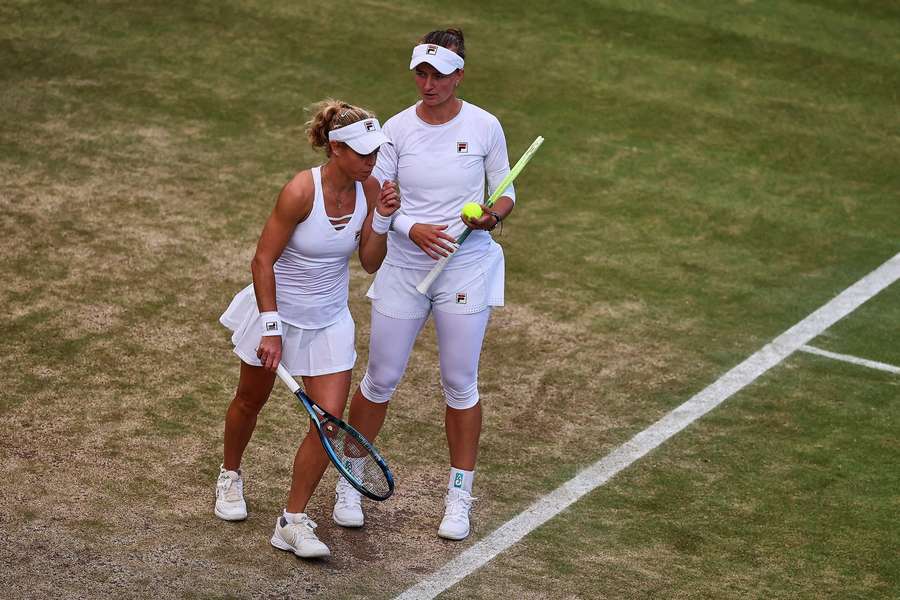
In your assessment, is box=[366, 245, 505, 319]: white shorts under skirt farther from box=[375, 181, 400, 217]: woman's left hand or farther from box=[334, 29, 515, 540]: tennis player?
box=[375, 181, 400, 217]: woman's left hand

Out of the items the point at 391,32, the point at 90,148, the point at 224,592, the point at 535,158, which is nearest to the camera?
the point at 224,592

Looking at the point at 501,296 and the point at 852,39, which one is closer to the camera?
the point at 501,296

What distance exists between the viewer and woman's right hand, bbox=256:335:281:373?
23.6 ft

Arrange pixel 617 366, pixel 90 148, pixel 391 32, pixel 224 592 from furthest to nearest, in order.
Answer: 1. pixel 391 32
2. pixel 90 148
3. pixel 617 366
4. pixel 224 592

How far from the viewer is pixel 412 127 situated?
7.71 metres

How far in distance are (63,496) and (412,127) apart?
112 inches

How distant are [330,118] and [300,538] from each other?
7.23 ft

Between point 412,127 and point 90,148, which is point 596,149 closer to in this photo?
point 90,148

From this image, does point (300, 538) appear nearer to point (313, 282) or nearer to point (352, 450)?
point (352, 450)

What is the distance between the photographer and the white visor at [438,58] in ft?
24.6

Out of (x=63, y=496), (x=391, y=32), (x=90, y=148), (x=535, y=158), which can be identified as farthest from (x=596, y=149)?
(x=63, y=496)

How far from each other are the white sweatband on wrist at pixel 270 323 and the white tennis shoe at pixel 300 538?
100cm

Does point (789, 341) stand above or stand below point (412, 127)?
below

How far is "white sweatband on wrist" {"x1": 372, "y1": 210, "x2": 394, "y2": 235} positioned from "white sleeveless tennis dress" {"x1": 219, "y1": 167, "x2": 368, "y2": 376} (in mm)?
84
